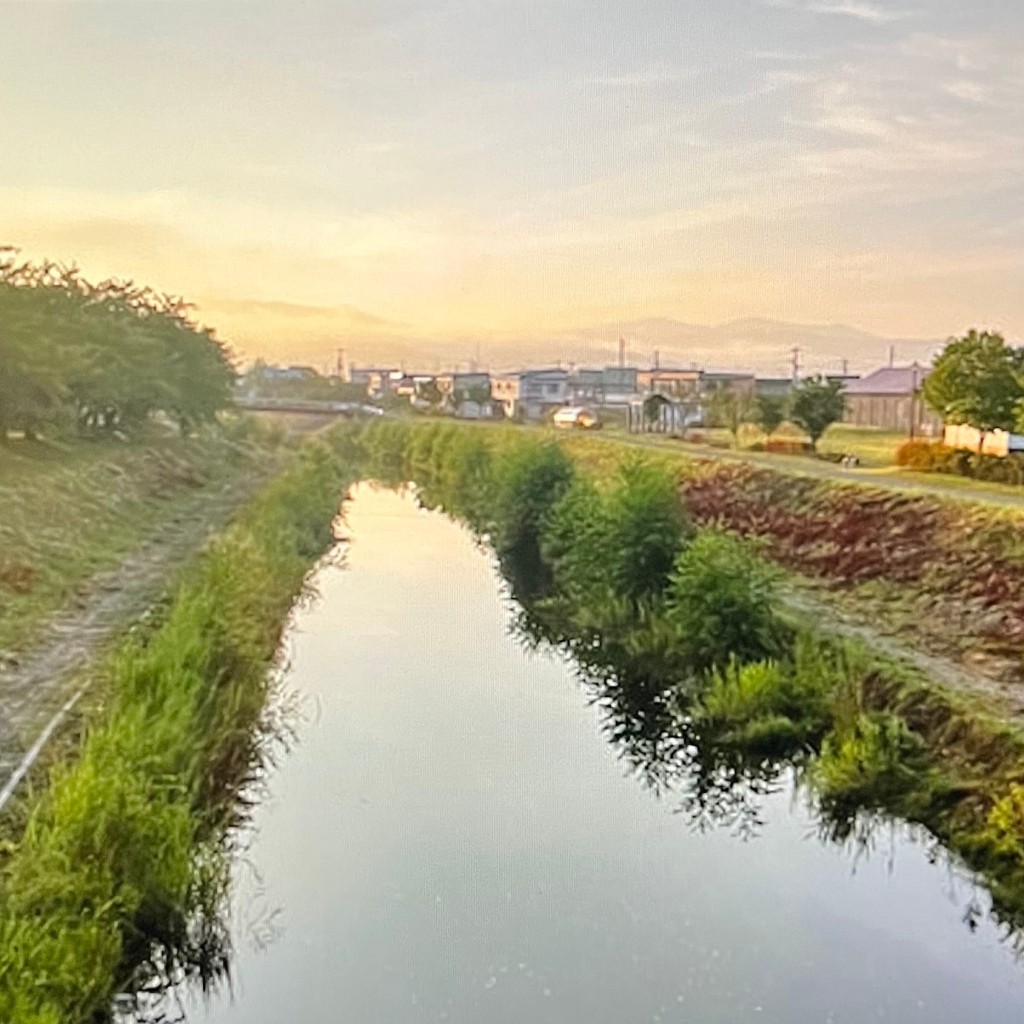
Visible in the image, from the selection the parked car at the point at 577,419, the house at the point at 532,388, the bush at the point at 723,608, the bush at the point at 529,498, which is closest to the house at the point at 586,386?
the house at the point at 532,388

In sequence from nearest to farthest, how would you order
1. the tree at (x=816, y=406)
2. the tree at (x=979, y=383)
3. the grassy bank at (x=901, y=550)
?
the grassy bank at (x=901, y=550) → the tree at (x=979, y=383) → the tree at (x=816, y=406)

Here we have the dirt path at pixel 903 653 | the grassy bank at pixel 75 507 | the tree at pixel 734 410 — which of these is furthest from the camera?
the tree at pixel 734 410

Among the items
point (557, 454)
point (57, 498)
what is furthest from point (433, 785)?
point (557, 454)

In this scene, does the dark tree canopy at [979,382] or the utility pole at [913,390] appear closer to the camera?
the dark tree canopy at [979,382]

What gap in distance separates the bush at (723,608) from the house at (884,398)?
38785 millimetres

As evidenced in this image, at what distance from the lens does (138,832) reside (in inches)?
328

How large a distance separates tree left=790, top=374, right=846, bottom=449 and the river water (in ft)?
83.0

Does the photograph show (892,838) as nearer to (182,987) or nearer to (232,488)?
(182,987)

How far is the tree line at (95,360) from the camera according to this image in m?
31.8

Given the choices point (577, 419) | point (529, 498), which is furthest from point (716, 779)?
point (577, 419)

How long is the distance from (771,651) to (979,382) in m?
17.7

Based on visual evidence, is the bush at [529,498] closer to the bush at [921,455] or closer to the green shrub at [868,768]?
the bush at [921,455]

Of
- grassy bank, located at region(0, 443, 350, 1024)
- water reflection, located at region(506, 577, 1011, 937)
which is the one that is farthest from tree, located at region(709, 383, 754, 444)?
grassy bank, located at region(0, 443, 350, 1024)

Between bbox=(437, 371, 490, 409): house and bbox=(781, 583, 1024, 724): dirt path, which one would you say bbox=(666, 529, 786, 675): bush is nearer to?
bbox=(781, 583, 1024, 724): dirt path
